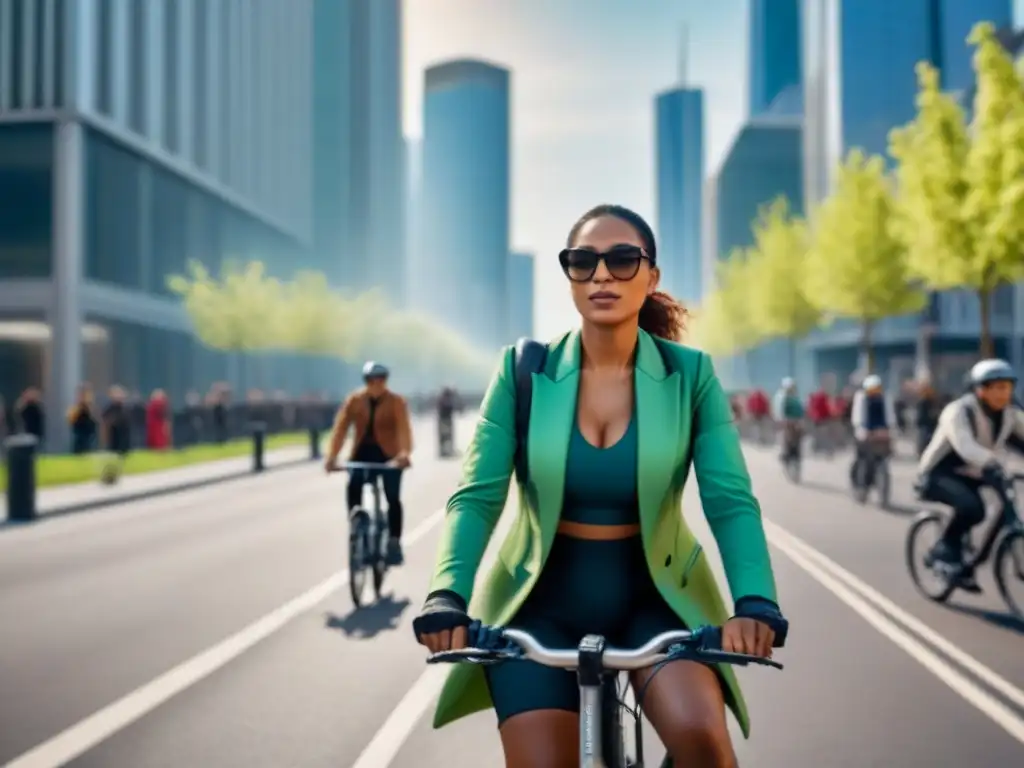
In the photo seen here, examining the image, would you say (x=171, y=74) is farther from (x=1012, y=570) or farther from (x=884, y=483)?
(x=1012, y=570)

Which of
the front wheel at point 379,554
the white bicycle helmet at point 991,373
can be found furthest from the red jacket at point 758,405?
the white bicycle helmet at point 991,373

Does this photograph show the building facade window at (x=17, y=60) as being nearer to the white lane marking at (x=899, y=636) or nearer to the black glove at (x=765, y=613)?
the white lane marking at (x=899, y=636)

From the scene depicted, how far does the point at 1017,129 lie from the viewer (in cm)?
2441

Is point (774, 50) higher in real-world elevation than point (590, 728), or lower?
higher

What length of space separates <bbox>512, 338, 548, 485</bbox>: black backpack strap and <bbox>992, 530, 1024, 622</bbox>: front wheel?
20.1 ft

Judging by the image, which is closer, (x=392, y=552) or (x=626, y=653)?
(x=626, y=653)

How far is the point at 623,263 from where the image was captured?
9.19 feet

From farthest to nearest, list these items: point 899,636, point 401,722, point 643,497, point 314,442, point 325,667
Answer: point 314,442, point 899,636, point 325,667, point 401,722, point 643,497

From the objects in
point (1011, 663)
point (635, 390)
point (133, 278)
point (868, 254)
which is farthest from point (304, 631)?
point (133, 278)

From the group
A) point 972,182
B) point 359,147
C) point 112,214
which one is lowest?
Result: point 972,182

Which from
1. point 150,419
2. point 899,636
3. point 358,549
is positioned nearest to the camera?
point 899,636

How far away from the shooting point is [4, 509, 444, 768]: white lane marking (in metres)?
5.08

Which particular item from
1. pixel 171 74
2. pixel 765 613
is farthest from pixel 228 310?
pixel 765 613

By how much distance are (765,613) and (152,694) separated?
4.43 metres
